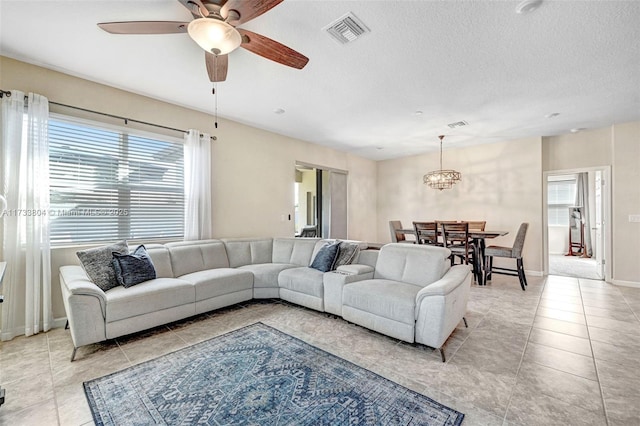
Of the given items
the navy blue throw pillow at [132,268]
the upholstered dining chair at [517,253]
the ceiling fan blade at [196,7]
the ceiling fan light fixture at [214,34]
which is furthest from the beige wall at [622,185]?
the navy blue throw pillow at [132,268]

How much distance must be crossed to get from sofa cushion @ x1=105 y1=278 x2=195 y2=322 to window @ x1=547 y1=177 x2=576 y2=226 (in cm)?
971

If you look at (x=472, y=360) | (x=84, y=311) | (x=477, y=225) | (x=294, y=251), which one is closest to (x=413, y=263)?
(x=472, y=360)

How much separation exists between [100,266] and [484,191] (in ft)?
22.0

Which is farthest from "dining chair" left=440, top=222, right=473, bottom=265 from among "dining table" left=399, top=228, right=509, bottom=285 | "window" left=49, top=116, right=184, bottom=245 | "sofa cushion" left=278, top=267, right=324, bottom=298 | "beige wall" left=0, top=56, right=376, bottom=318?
"window" left=49, top=116, right=184, bottom=245

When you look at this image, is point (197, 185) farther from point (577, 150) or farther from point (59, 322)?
point (577, 150)

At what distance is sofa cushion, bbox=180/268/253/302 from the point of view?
10.2 feet

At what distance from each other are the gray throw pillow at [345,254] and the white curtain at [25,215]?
3111 millimetres

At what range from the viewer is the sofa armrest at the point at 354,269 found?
3131 mm

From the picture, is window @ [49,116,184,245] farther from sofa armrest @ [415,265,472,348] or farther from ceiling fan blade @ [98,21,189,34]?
sofa armrest @ [415,265,472,348]

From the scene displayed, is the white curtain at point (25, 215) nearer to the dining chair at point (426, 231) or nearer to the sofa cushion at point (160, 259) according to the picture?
the sofa cushion at point (160, 259)

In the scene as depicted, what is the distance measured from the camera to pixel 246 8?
65.2 inches

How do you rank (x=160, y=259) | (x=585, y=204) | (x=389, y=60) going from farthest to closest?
(x=585, y=204)
(x=160, y=259)
(x=389, y=60)

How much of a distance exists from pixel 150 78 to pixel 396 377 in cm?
390

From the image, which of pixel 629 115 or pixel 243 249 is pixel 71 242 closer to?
pixel 243 249
